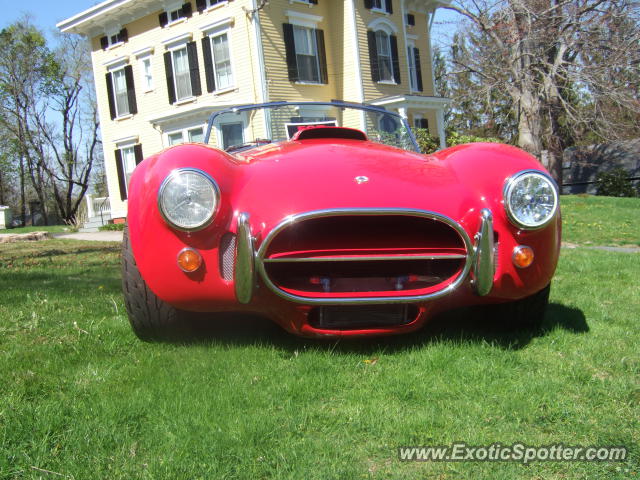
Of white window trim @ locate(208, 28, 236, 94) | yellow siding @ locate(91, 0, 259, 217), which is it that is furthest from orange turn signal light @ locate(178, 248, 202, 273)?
white window trim @ locate(208, 28, 236, 94)

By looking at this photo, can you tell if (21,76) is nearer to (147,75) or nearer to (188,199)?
(147,75)

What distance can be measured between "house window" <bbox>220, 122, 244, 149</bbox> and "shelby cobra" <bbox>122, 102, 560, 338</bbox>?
1.14 meters

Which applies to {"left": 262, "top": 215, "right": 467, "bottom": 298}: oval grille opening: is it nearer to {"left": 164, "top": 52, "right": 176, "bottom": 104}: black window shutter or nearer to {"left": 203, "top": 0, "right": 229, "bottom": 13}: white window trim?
{"left": 203, "top": 0, "right": 229, "bottom": 13}: white window trim

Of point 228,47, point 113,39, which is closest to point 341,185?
point 228,47

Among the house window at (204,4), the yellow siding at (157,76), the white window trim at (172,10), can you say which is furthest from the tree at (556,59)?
the white window trim at (172,10)

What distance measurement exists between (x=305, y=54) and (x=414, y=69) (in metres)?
4.63

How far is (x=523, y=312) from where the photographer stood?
8.93ft

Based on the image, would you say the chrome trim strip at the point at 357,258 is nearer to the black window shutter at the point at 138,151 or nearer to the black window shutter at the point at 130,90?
the black window shutter at the point at 138,151

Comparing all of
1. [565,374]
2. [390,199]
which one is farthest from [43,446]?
[565,374]

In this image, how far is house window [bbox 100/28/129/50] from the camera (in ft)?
58.9

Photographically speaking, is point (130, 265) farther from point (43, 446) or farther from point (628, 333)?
point (628, 333)

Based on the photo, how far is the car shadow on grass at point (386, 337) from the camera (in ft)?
8.57

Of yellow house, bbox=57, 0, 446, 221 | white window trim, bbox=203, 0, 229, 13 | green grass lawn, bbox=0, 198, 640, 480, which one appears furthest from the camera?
white window trim, bbox=203, 0, 229, 13

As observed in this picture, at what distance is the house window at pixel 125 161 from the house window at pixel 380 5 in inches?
327
